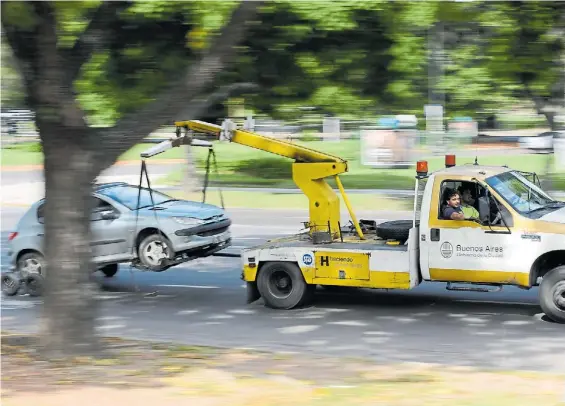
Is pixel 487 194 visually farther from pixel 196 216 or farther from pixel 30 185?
pixel 30 185

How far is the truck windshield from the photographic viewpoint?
438 inches

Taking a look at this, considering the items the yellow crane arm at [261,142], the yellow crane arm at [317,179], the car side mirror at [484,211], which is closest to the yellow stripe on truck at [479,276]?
the car side mirror at [484,211]

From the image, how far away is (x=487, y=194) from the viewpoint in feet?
36.6

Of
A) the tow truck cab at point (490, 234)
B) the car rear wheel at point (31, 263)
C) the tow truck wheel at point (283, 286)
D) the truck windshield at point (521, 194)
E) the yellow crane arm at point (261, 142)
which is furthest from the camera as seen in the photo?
the car rear wheel at point (31, 263)

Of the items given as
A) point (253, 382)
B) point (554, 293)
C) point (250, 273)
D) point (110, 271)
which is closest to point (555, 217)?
point (554, 293)

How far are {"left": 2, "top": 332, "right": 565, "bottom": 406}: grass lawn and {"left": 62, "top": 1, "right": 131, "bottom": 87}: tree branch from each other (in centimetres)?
271

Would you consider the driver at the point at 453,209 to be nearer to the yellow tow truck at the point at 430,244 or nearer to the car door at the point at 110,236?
the yellow tow truck at the point at 430,244

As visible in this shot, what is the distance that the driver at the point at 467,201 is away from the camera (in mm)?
11236

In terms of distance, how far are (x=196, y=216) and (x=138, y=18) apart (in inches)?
126

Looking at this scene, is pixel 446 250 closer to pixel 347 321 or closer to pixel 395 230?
pixel 395 230

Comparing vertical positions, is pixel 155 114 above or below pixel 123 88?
below

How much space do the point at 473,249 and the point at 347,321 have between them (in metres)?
1.82

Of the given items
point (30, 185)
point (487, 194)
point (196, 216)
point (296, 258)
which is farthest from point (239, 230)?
point (30, 185)

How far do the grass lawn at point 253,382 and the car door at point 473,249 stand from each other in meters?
2.84
